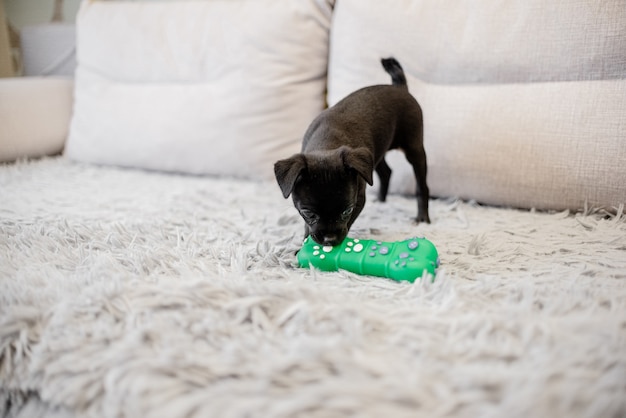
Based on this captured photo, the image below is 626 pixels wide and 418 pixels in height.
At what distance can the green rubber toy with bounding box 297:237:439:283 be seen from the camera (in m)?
1.05

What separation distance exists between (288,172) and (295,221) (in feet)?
1.22

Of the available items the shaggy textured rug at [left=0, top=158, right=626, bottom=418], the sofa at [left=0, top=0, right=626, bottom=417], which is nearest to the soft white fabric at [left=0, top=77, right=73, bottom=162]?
the sofa at [left=0, top=0, right=626, bottom=417]

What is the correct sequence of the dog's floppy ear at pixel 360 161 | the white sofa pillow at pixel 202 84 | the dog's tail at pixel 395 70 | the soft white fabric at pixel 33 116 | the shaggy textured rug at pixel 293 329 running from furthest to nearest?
the soft white fabric at pixel 33 116, the white sofa pillow at pixel 202 84, the dog's tail at pixel 395 70, the dog's floppy ear at pixel 360 161, the shaggy textured rug at pixel 293 329

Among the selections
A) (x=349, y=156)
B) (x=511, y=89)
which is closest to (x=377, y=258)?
(x=349, y=156)

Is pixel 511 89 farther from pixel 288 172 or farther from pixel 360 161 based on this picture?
pixel 288 172

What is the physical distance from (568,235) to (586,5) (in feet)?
2.29

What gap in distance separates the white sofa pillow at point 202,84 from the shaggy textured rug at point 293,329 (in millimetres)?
717

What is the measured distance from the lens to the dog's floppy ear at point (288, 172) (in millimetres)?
1138

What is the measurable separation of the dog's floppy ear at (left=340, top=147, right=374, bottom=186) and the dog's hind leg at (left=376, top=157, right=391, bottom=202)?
0.52 m

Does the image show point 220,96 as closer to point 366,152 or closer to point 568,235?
point 366,152

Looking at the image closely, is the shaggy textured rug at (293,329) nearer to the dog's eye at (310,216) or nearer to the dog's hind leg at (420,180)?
the dog's eye at (310,216)

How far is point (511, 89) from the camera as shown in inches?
62.4

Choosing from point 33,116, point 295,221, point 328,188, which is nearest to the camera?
point 328,188

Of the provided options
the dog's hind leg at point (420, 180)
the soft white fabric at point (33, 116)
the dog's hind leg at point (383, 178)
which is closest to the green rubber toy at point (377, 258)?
the dog's hind leg at point (420, 180)
